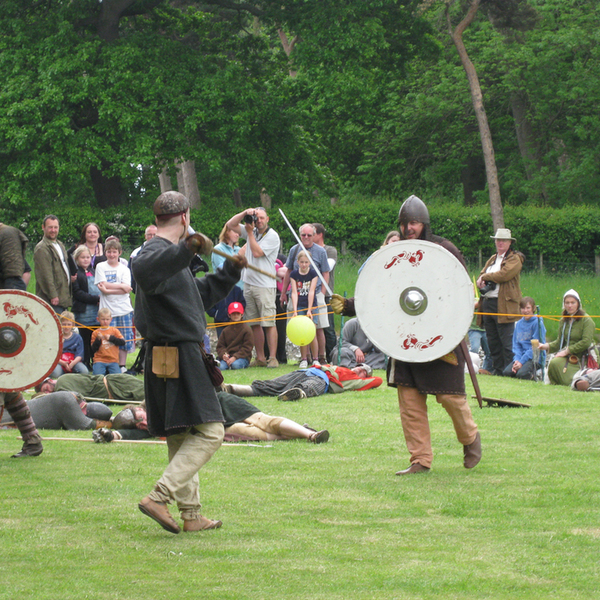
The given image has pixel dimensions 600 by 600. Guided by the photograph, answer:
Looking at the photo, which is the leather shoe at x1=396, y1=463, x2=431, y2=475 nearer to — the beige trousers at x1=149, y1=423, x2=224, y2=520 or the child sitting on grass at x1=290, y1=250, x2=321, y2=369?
the beige trousers at x1=149, y1=423, x2=224, y2=520

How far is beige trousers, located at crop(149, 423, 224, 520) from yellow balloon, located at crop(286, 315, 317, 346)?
5.81 m

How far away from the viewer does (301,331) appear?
10.4 metres

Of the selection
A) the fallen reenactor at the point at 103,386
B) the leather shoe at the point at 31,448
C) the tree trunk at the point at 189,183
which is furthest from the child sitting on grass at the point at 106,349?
the tree trunk at the point at 189,183

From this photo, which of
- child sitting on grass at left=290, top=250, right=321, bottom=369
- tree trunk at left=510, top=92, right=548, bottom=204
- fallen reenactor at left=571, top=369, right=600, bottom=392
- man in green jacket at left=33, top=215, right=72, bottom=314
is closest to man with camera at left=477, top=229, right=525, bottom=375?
fallen reenactor at left=571, top=369, right=600, bottom=392

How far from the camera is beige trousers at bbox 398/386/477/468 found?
19.4ft

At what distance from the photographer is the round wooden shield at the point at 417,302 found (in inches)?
230

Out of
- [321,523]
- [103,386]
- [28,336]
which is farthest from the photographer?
[103,386]

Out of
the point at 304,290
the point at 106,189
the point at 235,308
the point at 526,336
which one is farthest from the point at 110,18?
the point at 526,336

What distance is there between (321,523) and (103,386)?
468cm

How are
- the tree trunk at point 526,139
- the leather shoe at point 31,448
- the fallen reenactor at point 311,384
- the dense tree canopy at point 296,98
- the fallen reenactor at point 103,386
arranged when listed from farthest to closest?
the tree trunk at point 526,139 < the dense tree canopy at point 296,98 < the fallen reenactor at point 311,384 < the fallen reenactor at point 103,386 < the leather shoe at point 31,448

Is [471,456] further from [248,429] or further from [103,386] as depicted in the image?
[103,386]

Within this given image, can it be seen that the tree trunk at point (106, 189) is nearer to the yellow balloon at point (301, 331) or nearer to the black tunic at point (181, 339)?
the yellow balloon at point (301, 331)

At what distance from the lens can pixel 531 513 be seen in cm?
478

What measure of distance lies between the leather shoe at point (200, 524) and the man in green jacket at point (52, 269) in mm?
6471
